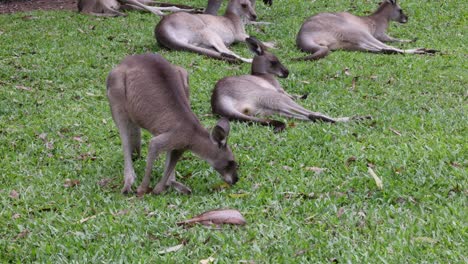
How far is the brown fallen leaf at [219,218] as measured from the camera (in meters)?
4.41

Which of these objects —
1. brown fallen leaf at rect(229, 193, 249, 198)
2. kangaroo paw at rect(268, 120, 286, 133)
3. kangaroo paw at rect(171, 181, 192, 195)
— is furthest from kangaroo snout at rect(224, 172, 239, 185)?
kangaroo paw at rect(268, 120, 286, 133)

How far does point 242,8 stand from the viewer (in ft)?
39.1

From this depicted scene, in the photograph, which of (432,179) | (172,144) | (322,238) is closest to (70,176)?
Result: (172,144)

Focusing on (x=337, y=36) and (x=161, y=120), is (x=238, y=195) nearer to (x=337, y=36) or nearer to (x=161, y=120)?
(x=161, y=120)

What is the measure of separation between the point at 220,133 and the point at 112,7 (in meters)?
8.76

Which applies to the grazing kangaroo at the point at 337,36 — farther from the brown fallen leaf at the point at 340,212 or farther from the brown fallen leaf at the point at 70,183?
the brown fallen leaf at the point at 340,212

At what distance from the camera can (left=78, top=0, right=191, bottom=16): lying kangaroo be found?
1302cm

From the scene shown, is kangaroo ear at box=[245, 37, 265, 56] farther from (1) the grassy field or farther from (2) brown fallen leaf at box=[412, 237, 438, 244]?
(2) brown fallen leaf at box=[412, 237, 438, 244]

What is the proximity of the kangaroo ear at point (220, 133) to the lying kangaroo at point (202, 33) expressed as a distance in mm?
4756

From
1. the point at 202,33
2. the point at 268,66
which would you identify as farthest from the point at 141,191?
the point at 202,33

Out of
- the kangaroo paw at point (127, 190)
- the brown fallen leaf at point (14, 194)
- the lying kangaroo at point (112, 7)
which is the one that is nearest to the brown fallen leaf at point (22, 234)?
the brown fallen leaf at point (14, 194)

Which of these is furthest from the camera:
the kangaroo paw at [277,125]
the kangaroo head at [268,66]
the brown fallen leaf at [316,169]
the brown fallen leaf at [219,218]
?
the kangaroo head at [268,66]

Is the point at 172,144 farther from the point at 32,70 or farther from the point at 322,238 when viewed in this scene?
the point at 32,70

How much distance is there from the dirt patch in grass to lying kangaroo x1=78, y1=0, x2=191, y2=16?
1.08 meters
